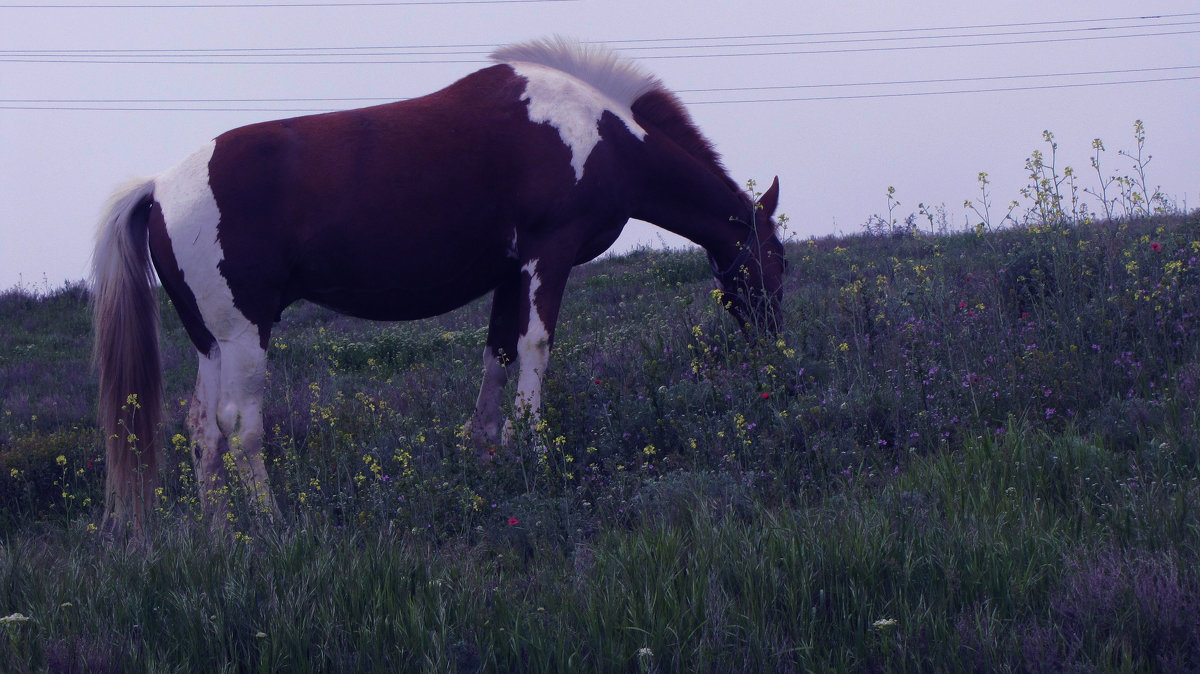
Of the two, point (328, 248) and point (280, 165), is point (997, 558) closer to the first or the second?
point (328, 248)

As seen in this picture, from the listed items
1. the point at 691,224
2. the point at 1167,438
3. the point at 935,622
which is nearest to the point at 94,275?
the point at 691,224

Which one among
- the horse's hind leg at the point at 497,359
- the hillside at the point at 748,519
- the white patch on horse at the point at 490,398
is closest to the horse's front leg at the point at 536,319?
the hillside at the point at 748,519

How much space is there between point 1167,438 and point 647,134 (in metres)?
3.45

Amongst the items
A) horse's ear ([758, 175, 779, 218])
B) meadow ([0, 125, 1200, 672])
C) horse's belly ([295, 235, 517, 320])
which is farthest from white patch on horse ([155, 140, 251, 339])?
horse's ear ([758, 175, 779, 218])

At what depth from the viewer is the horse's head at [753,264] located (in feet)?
20.9

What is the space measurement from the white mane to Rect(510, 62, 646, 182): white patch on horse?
179 mm

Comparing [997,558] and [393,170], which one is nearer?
[997,558]

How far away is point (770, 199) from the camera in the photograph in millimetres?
6605

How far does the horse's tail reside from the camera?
16.0ft

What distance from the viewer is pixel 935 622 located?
2.43 meters

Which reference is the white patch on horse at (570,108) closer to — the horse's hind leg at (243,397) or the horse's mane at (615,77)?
the horse's mane at (615,77)

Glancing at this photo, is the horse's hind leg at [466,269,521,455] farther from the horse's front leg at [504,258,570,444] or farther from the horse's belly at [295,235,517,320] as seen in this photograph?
the horse's front leg at [504,258,570,444]

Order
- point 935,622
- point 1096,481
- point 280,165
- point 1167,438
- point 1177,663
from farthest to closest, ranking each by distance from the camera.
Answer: point 280,165
point 1167,438
point 1096,481
point 935,622
point 1177,663

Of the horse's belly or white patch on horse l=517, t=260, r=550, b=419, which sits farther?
white patch on horse l=517, t=260, r=550, b=419
